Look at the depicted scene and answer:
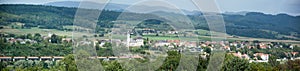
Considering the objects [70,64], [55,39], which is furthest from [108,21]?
[70,64]

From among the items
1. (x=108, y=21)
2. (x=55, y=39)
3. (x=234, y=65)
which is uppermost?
(x=234, y=65)

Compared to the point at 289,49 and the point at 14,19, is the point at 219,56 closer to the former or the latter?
the point at 289,49

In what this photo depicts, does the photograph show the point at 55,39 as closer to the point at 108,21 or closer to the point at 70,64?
the point at 108,21

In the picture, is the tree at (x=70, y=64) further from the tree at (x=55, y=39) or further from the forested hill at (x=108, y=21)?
the tree at (x=55, y=39)

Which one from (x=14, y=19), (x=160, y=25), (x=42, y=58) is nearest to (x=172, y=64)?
(x=42, y=58)

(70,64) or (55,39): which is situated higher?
(70,64)

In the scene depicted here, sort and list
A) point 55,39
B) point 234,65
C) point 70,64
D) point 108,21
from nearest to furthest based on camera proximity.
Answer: point 70,64, point 234,65, point 108,21, point 55,39

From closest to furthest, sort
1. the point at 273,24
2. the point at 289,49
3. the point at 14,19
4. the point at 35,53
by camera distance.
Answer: the point at 35,53 < the point at 289,49 < the point at 14,19 < the point at 273,24

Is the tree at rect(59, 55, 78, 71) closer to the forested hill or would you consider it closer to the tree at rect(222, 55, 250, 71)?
the tree at rect(222, 55, 250, 71)
